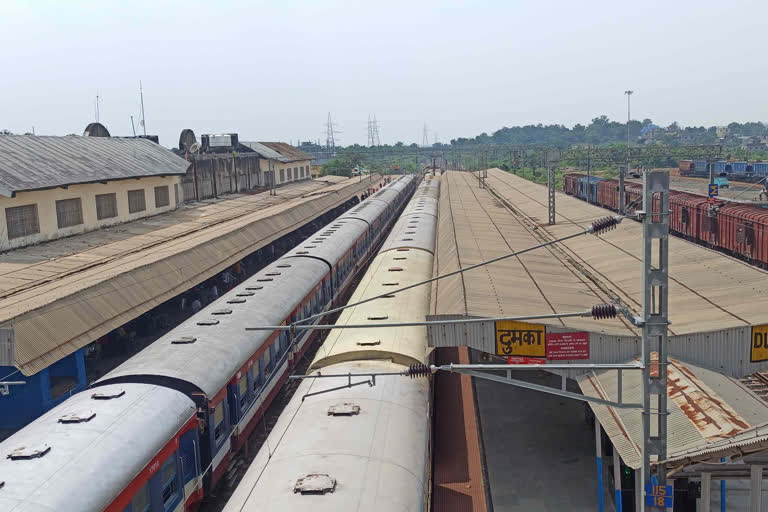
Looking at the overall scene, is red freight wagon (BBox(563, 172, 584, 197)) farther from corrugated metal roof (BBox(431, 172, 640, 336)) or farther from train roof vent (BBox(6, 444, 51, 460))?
train roof vent (BBox(6, 444, 51, 460))

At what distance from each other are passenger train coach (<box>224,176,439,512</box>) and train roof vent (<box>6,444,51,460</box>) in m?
3.07

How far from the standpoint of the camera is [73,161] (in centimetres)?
3434

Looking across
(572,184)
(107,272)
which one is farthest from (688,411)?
(572,184)

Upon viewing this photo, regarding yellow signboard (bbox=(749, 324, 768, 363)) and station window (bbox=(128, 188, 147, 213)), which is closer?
yellow signboard (bbox=(749, 324, 768, 363))

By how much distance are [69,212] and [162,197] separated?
10587 mm

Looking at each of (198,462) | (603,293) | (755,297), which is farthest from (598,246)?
(198,462)

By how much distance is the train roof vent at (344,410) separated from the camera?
1247 centimetres

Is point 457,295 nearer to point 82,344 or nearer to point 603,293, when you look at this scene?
point 603,293

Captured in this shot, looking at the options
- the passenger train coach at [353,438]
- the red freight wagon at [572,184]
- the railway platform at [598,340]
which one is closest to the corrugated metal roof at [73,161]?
the railway platform at [598,340]

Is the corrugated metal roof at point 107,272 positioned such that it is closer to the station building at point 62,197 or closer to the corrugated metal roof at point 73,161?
the station building at point 62,197

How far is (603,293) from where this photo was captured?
20.6 metres

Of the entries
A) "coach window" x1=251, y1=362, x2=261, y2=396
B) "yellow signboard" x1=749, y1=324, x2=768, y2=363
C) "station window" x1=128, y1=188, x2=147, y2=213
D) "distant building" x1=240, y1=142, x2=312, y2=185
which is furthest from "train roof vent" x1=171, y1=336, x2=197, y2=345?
"distant building" x1=240, y1=142, x2=312, y2=185

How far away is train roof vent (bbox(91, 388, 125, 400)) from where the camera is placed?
1302 centimetres

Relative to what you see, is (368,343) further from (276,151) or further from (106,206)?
(276,151)
